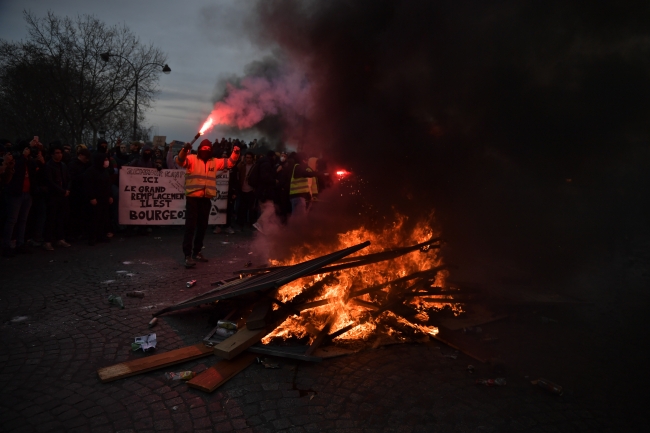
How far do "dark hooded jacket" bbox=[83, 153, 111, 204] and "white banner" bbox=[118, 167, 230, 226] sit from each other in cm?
120

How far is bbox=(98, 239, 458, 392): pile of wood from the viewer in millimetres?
3734

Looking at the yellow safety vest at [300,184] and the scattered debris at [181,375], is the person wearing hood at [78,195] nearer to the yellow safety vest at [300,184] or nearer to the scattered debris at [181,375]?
the yellow safety vest at [300,184]

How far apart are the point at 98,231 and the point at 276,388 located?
7.18 meters

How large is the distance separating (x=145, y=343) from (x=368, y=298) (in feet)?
8.46

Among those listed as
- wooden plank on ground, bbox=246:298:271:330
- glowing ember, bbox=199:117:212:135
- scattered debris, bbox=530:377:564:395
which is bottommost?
scattered debris, bbox=530:377:564:395

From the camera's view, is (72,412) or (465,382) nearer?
(72,412)

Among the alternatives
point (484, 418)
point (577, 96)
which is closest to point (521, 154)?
point (577, 96)

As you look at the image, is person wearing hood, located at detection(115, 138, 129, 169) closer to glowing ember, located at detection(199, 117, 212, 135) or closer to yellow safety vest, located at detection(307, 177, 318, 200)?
yellow safety vest, located at detection(307, 177, 318, 200)

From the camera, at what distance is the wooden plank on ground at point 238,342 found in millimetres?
3865

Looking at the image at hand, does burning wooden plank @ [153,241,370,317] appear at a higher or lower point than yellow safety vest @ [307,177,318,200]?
lower

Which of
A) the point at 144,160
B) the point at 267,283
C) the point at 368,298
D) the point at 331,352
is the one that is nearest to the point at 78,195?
the point at 144,160

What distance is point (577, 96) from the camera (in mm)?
6387

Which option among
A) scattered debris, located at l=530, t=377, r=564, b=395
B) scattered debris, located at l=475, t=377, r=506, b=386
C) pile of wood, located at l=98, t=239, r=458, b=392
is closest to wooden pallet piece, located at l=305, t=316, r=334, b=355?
pile of wood, located at l=98, t=239, r=458, b=392

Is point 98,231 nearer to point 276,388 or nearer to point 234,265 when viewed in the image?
point 234,265
